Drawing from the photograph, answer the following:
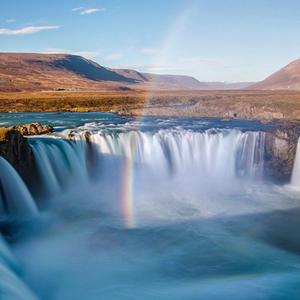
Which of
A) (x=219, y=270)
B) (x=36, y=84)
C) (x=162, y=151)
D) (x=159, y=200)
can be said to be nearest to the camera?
(x=219, y=270)

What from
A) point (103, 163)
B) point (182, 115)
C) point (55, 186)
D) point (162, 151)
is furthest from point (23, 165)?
point (182, 115)

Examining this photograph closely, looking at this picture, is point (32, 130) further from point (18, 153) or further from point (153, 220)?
point (153, 220)

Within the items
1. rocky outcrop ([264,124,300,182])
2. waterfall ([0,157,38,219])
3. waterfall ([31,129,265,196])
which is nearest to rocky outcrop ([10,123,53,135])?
waterfall ([31,129,265,196])

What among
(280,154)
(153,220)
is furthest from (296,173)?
(153,220)

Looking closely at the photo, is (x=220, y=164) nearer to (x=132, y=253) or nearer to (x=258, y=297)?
(x=132, y=253)

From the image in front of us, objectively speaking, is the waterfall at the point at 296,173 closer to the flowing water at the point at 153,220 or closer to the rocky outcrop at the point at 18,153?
the flowing water at the point at 153,220
